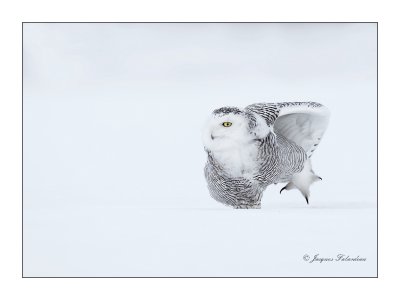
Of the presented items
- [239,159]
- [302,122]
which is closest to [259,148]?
[239,159]

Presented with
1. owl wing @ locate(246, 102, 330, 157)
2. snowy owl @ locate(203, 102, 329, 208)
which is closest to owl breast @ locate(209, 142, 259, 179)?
snowy owl @ locate(203, 102, 329, 208)

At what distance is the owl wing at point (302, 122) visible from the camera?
3.27 metres

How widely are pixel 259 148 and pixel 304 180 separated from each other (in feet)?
1.48

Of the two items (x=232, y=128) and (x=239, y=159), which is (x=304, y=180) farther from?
(x=232, y=128)

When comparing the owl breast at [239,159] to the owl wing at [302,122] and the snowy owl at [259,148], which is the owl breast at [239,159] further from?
the owl wing at [302,122]

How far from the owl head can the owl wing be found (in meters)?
0.18

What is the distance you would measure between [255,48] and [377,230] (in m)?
1.30

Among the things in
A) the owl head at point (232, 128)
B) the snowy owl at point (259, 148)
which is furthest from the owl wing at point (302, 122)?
the owl head at point (232, 128)

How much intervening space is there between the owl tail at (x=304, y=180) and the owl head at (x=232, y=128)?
1.37ft

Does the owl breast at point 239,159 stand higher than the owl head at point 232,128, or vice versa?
the owl head at point 232,128

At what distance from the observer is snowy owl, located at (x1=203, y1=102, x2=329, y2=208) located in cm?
307

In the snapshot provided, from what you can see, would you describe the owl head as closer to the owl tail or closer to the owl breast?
the owl breast

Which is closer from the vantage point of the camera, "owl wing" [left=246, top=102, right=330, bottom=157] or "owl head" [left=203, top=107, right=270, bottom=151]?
"owl head" [left=203, top=107, right=270, bottom=151]

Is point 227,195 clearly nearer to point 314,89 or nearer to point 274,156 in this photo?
point 274,156
